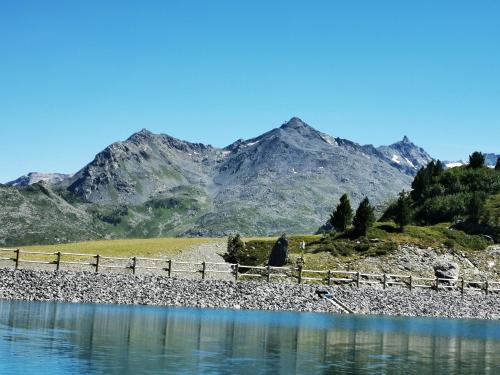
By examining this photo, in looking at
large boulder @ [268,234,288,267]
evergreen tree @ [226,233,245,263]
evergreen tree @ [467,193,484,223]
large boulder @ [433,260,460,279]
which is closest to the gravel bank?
large boulder @ [268,234,288,267]

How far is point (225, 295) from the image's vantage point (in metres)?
57.2

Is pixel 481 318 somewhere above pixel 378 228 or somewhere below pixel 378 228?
below

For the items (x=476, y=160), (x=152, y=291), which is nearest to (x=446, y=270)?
(x=152, y=291)

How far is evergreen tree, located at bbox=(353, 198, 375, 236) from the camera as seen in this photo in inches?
3541

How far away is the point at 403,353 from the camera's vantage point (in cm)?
3584

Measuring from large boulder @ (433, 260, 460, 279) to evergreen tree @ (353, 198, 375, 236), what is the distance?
12963mm

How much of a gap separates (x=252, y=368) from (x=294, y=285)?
36114 mm

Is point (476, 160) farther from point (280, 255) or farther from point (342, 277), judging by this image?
point (342, 277)

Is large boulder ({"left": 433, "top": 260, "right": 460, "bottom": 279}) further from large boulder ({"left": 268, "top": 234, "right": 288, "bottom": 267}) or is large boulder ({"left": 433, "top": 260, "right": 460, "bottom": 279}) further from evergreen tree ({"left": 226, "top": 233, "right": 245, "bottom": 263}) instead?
evergreen tree ({"left": 226, "top": 233, "right": 245, "bottom": 263})

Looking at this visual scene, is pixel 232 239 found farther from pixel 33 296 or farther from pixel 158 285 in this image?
pixel 33 296

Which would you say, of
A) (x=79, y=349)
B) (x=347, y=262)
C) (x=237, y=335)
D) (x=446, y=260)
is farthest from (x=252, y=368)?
(x=446, y=260)

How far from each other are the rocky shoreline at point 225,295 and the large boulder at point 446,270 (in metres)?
5.39

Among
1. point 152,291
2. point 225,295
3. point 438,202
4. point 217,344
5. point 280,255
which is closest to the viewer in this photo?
point 217,344

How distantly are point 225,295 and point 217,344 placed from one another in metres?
23.6
